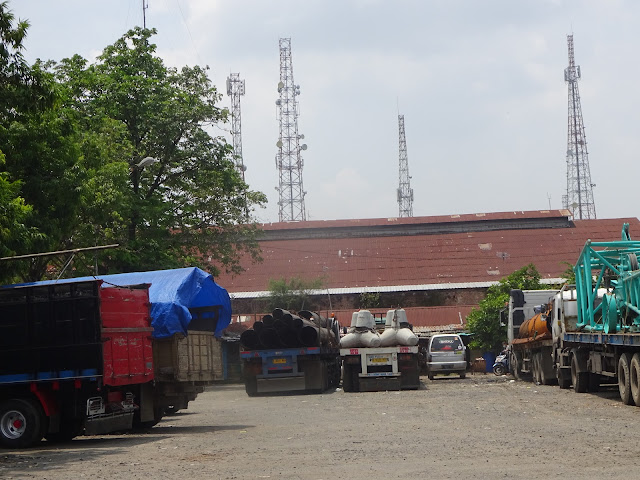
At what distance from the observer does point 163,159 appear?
132 feet

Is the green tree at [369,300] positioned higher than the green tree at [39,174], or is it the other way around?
the green tree at [39,174]

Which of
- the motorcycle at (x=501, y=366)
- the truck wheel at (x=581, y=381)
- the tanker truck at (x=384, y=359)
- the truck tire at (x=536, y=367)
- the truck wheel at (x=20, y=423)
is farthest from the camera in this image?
the motorcycle at (x=501, y=366)

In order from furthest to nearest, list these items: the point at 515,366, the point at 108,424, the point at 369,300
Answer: the point at 369,300 → the point at 515,366 → the point at 108,424

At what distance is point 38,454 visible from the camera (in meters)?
14.7

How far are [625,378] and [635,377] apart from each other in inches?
23.7

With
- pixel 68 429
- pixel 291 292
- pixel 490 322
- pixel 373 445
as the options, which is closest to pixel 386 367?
pixel 68 429

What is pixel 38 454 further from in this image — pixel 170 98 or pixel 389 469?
pixel 170 98

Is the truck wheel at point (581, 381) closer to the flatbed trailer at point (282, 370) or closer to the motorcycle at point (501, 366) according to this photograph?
the flatbed trailer at point (282, 370)

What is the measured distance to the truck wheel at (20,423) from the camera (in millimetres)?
15930

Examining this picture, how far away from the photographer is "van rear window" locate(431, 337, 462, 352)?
39278 millimetres

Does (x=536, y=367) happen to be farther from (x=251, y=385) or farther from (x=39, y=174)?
(x=39, y=174)

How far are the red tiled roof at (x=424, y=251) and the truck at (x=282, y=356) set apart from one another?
91.7 ft

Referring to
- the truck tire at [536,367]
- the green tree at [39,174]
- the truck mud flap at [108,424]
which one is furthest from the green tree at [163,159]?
the truck mud flap at [108,424]

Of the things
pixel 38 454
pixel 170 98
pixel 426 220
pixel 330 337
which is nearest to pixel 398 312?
pixel 330 337
